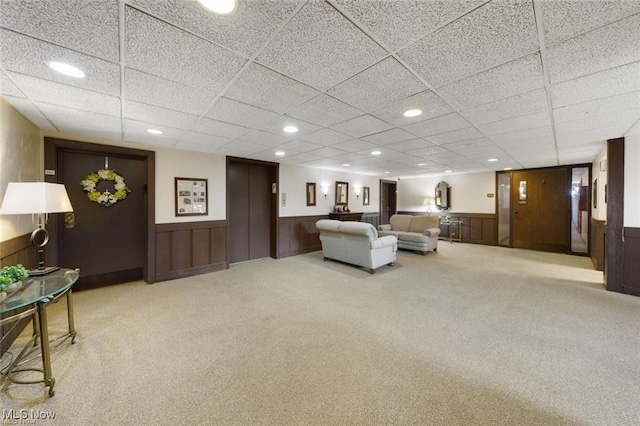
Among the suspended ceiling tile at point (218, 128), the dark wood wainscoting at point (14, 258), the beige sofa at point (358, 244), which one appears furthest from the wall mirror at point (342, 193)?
the dark wood wainscoting at point (14, 258)

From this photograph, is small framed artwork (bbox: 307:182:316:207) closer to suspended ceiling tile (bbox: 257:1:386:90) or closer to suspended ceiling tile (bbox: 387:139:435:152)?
suspended ceiling tile (bbox: 387:139:435:152)

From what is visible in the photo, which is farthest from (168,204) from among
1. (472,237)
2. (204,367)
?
(472,237)

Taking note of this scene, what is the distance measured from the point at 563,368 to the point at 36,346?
4.64 metres

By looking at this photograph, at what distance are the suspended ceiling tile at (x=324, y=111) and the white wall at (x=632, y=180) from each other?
13.5ft

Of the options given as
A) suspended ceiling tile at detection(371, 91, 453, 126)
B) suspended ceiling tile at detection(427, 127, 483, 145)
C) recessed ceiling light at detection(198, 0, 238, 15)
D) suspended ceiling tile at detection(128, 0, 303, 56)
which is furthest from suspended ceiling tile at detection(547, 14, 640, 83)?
recessed ceiling light at detection(198, 0, 238, 15)

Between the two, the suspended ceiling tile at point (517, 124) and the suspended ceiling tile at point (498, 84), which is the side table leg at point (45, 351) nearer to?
the suspended ceiling tile at point (498, 84)

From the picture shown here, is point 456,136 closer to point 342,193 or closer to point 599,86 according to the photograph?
point 599,86

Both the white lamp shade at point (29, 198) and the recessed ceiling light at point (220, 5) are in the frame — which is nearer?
the recessed ceiling light at point (220, 5)

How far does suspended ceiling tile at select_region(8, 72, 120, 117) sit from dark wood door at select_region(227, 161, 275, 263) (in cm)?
269

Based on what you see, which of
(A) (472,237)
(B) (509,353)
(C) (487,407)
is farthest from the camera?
(A) (472,237)

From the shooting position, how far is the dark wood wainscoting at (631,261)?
3.52 meters

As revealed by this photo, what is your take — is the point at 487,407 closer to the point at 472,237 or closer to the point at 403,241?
the point at 403,241

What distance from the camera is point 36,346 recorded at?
2305 millimetres

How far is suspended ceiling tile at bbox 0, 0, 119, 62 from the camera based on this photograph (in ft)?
3.89
